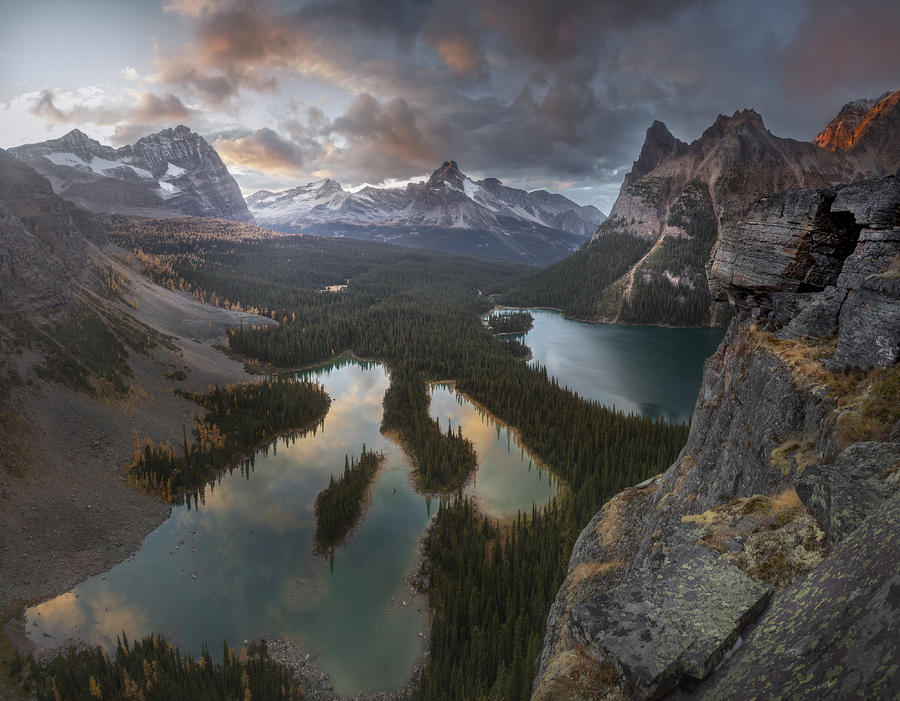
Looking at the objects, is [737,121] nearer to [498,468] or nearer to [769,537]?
[498,468]

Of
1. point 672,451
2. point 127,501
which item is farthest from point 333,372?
point 672,451

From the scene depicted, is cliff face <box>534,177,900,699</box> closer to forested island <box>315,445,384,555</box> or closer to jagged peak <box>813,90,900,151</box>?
forested island <box>315,445,384,555</box>

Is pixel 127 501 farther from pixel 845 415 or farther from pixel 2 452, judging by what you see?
pixel 845 415

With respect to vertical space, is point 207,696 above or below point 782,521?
below

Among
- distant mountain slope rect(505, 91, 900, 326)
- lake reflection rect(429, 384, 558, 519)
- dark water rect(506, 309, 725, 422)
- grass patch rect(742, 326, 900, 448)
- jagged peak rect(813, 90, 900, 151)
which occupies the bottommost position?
lake reflection rect(429, 384, 558, 519)

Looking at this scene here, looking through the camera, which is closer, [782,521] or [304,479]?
[782,521]

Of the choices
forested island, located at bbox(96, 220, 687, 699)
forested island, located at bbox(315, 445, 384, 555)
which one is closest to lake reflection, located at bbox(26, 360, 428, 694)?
forested island, located at bbox(315, 445, 384, 555)
